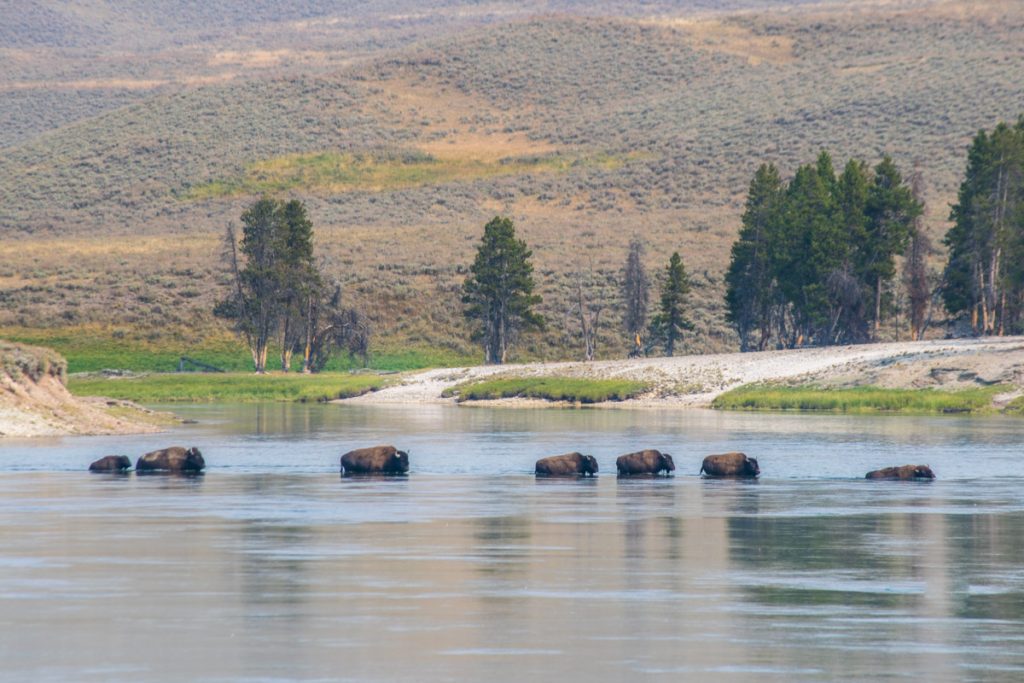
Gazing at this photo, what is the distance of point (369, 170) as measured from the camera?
A: 172875 millimetres

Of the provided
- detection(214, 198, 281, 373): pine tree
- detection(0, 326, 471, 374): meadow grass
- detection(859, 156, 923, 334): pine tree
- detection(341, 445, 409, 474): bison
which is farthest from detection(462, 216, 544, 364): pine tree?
detection(341, 445, 409, 474): bison

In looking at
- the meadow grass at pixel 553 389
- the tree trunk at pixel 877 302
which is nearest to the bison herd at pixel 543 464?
the meadow grass at pixel 553 389

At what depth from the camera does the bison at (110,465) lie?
1452 inches

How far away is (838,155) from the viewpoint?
16100 centimetres

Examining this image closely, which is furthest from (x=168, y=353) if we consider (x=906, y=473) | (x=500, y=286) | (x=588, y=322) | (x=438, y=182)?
(x=906, y=473)

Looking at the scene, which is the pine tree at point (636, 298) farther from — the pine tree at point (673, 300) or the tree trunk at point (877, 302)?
the tree trunk at point (877, 302)

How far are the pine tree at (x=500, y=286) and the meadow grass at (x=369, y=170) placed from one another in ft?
227

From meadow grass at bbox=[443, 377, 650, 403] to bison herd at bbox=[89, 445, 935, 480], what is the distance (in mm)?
41099

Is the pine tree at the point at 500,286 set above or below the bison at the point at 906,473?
above

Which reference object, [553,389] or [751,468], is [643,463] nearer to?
[751,468]

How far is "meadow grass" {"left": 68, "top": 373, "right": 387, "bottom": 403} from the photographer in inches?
3204

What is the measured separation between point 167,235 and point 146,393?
67043 mm

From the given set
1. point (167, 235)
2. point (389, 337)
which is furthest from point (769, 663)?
point (167, 235)

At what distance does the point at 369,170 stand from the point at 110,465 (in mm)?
137318
